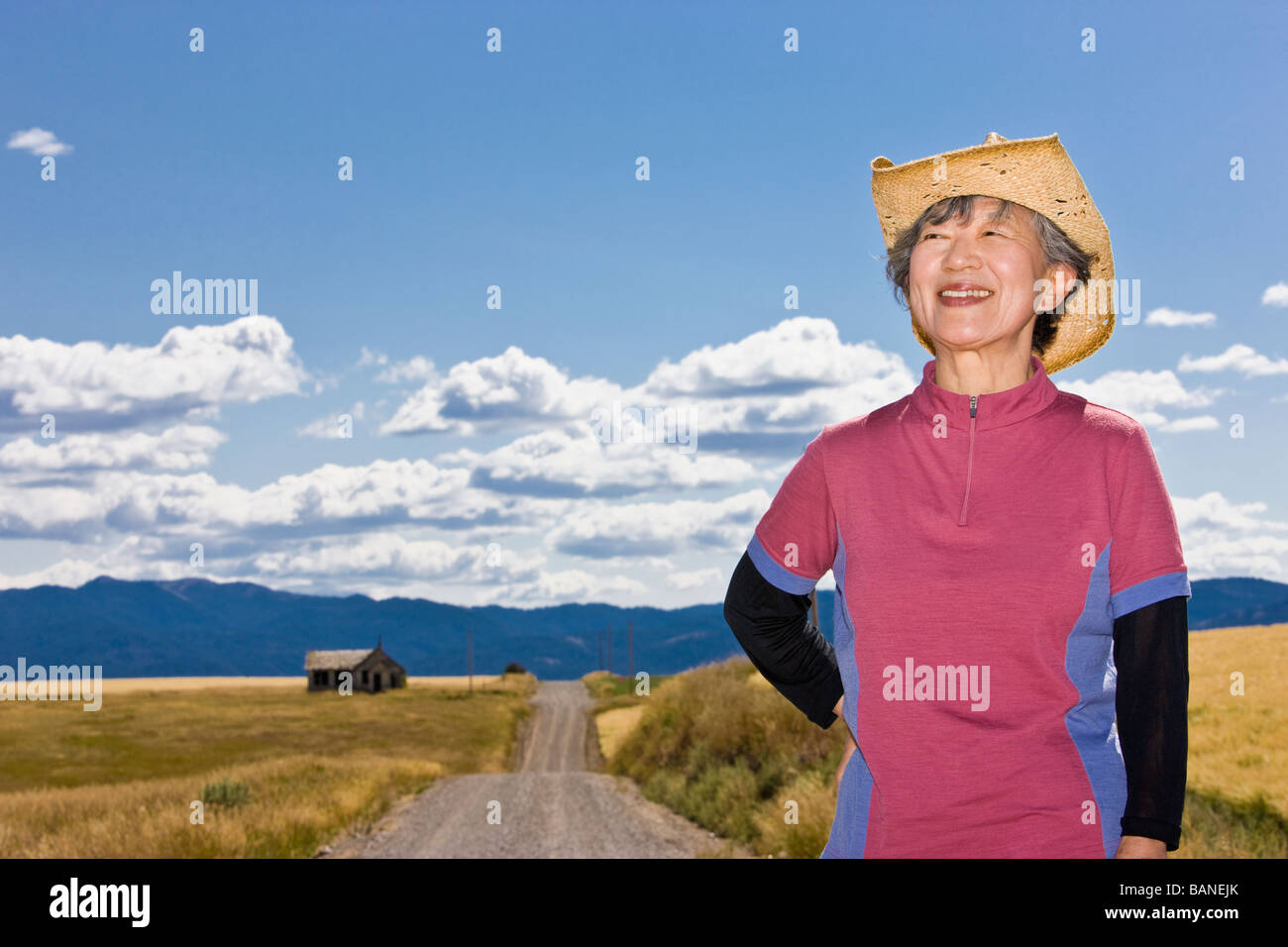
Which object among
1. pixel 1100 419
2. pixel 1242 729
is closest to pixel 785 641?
pixel 1100 419

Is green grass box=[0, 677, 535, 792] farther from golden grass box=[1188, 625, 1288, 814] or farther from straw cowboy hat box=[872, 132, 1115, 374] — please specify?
straw cowboy hat box=[872, 132, 1115, 374]

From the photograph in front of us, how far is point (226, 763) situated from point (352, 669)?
53.2 meters

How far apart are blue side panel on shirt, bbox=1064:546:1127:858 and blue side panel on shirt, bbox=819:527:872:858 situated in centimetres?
38

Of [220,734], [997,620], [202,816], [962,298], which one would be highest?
[962,298]

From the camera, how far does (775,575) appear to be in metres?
2.29

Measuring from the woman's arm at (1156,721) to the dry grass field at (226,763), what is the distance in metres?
15.4

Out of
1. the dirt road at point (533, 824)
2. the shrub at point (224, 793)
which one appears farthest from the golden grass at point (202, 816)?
the dirt road at point (533, 824)

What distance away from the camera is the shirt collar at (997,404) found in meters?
2.13

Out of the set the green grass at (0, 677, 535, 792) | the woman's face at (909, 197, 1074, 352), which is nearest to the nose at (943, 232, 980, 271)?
the woman's face at (909, 197, 1074, 352)

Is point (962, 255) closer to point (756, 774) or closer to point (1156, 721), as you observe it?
point (1156, 721)

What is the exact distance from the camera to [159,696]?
75875mm

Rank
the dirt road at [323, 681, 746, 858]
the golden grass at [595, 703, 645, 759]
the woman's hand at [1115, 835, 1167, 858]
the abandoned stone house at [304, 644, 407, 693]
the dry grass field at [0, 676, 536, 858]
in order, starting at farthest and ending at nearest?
the abandoned stone house at [304, 644, 407, 693] < the golden grass at [595, 703, 645, 759] < the dry grass field at [0, 676, 536, 858] < the dirt road at [323, 681, 746, 858] < the woman's hand at [1115, 835, 1167, 858]

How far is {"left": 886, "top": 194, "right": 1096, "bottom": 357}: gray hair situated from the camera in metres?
2.35

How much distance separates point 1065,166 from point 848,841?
1.43 meters
